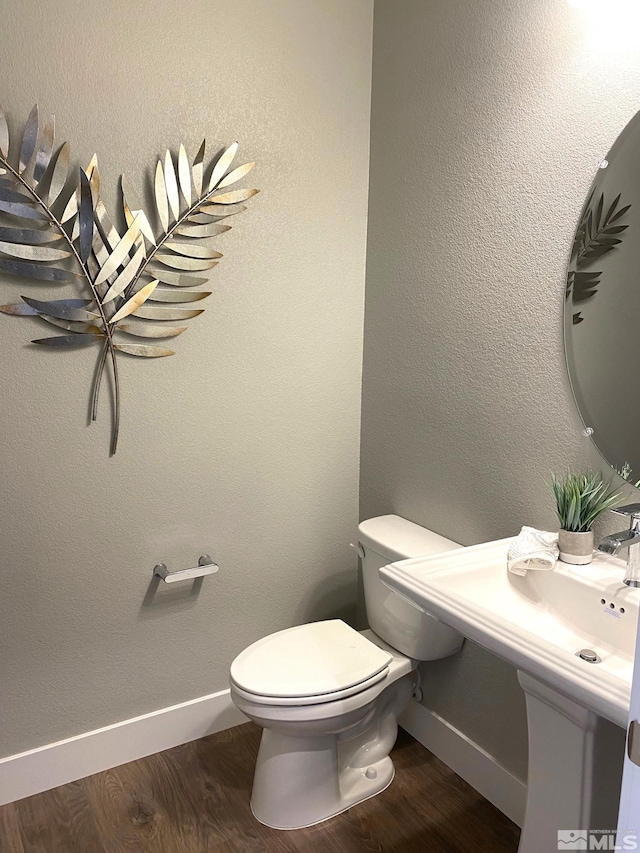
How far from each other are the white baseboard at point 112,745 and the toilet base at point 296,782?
397mm

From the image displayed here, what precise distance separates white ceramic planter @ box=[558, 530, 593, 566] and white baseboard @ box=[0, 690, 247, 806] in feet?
4.39

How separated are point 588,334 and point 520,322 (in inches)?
8.9

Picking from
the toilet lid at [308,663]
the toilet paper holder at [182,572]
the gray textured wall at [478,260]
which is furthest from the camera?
the toilet paper holder at [182,572]

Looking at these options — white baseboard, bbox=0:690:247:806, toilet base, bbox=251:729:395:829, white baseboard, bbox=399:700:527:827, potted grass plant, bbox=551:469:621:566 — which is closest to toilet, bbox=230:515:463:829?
toilet base, bbox=251:729:395:829

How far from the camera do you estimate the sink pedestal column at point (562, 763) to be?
125cm

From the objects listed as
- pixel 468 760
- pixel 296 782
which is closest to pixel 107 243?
pixel 296 782

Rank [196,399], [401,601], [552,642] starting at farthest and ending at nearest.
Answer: [196,399] → [401,601] → [552,642]

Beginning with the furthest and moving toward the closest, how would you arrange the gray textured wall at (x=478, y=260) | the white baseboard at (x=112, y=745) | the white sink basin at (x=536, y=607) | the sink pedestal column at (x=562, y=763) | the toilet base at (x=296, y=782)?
the white baseboard at (x=112, y=745) < the toilet base at (x=296, y=782) < the gray textured wall at (x=478, y=260) < the sink pedestal column at (x=562, y=763) < the white sink basin at (x=536, y=607)

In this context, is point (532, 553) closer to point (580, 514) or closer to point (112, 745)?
point (580, 514)

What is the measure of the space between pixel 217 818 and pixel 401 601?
2.60 feet

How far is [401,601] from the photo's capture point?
1.98 meters

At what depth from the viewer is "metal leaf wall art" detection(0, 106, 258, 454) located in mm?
1741

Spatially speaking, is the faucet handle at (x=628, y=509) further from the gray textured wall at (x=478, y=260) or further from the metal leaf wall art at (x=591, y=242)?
the metal leaf wall art at (x=591, y=242)

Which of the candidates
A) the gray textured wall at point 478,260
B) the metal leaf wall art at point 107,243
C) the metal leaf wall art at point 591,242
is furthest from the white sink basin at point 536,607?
the metal leaf wall art at point 107,243
